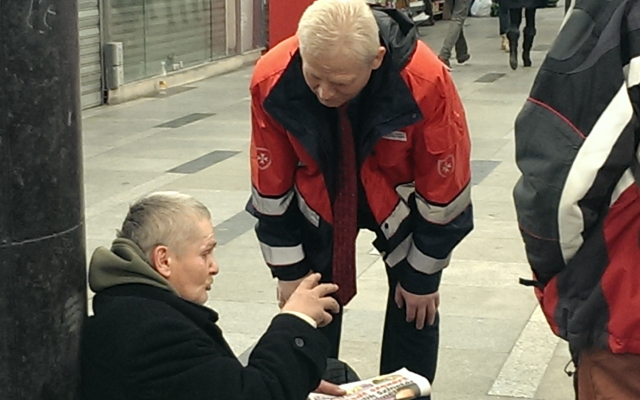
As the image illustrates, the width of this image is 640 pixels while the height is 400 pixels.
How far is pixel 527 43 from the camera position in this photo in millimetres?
14930

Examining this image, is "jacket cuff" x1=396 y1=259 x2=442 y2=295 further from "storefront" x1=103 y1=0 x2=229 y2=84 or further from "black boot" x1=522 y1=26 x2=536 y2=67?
"black boot" x1=522 y1=26 x2=536 y2=67

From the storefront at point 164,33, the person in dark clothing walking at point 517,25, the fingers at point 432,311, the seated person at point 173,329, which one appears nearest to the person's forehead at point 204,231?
the seated person at point 173,329

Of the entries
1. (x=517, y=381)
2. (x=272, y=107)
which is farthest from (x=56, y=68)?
(x=517, y=381)

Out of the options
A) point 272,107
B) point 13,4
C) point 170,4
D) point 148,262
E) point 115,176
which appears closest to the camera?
point 13,4

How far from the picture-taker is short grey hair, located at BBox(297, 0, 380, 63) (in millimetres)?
2910

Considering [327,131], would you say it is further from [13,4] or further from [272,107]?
[13,4]

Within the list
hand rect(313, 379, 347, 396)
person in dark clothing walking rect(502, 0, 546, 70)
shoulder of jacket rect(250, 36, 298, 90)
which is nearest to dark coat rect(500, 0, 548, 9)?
person in dark clothing walking rect(502, 0, 546, 70)

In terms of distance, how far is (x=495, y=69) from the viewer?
15000 millimetres

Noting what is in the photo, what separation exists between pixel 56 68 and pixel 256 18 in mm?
13718

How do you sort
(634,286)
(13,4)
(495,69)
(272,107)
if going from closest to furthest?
1. (13,4)
2. (634,286)
3. (272,107)
4. (495,69)

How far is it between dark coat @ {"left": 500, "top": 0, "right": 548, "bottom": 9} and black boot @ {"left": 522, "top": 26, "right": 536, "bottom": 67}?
341 mm

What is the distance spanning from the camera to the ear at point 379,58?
3.02 meters

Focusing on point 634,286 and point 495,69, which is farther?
point 495,69

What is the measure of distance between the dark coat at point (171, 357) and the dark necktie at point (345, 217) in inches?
31.8
